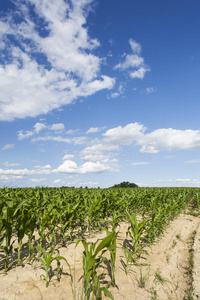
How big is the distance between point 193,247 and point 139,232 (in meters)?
2.10

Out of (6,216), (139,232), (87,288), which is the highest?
(6,216)

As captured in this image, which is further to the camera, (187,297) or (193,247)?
(193,247)

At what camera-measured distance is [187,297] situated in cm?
301

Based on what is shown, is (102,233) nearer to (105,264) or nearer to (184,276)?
(105,264)

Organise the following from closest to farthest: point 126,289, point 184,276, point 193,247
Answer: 1. point 126,289
2. point 184,276
3. point 193,247

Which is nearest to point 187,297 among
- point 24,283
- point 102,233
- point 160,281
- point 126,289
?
point 160,281

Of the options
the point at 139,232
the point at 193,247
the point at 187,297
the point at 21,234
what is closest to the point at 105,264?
the point at 139,232

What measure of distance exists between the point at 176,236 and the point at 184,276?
2.67m

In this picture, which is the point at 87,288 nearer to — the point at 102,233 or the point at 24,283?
the point at 24,283

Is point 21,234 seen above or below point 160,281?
above

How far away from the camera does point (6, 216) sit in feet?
11.6

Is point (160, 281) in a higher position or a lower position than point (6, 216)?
lower

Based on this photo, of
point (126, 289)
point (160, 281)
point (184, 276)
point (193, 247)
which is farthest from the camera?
point (193, 247)

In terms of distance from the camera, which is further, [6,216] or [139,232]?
[139,232]
